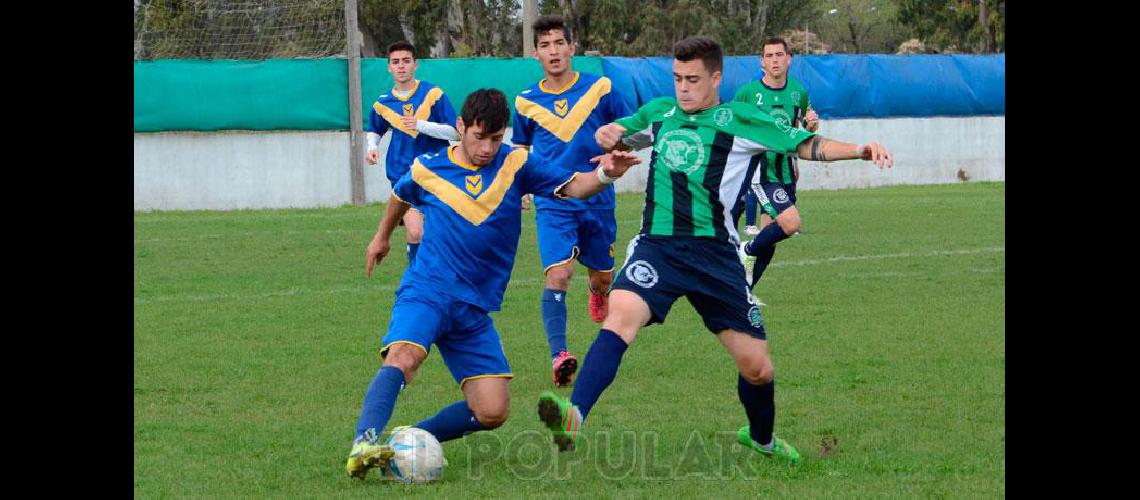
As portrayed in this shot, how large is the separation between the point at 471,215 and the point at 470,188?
0.13 meters

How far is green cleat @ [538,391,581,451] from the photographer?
5582 millimetres

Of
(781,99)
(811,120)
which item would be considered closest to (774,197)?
(811,120)

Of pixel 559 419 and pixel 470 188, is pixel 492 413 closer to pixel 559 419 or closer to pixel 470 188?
pixel 559 419

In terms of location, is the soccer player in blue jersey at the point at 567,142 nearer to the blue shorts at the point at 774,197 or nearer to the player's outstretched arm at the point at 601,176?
the blue shorts at the point at 774,197

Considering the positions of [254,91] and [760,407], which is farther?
[254,91]

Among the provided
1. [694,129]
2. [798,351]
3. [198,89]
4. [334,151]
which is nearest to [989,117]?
[334,151]

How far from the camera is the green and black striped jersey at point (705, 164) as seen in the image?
6363mm

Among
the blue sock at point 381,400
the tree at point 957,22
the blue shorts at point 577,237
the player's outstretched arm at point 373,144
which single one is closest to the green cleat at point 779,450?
the blue sock at point 381,400

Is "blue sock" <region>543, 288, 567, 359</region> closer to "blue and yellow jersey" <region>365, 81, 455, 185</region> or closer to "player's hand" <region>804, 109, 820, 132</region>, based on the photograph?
"player's hand" <region>804, 109, 820, 132</region>

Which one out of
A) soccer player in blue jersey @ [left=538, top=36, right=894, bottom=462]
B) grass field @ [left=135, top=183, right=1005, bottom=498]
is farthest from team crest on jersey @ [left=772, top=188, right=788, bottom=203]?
soccer player in blue jersey @ [left=538, top=36, right=894, bottom=462]

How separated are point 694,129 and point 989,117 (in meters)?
23.7

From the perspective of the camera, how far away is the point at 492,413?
6180 millimetres

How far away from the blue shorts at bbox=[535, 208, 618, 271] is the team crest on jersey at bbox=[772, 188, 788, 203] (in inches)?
89.8

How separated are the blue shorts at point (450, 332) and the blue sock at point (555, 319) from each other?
7.51 ft
